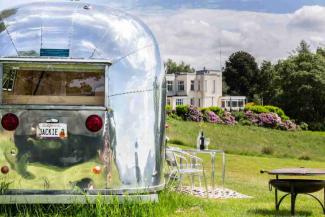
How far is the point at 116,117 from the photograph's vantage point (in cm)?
661

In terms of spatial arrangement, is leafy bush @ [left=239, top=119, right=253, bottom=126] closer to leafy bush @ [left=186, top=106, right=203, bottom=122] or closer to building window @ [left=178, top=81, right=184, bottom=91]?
leafy bush @ [left=186, top=106, right=203, bottom=122]

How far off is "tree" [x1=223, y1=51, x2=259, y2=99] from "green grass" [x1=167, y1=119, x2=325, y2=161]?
4446 cm

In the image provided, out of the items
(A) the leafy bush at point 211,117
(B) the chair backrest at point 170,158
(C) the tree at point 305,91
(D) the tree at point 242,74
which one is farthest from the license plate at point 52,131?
(D) the tree at point 242,74

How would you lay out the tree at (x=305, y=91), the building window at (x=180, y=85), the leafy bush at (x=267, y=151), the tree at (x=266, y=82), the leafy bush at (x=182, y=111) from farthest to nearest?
the building window at (x=180, y=85), the tree at (x=266, y=82), the tree at (x=305, y=91), the leafy bush at (x=182, y=111), the leafy bush at (x=267, y=151)

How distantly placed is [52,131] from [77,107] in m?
0.36

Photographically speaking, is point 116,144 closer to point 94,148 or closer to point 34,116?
point 94,148

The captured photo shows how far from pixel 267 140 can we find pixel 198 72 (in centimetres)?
4775

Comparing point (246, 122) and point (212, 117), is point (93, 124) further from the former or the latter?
point (246, 122)

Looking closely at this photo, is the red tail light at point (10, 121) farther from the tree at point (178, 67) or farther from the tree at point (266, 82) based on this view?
the tree at point (178, 67)

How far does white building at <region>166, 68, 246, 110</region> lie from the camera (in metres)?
80.7

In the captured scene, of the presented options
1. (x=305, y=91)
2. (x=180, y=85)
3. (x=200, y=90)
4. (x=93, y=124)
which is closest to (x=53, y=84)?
(x=93, y=124)

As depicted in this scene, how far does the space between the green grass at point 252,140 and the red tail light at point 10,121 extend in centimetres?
2149

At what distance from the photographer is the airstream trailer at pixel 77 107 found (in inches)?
256

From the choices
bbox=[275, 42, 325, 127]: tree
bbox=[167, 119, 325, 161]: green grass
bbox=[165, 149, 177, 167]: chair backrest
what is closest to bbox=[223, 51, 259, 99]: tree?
bbox=[275, 42, 325, 127]: tree
